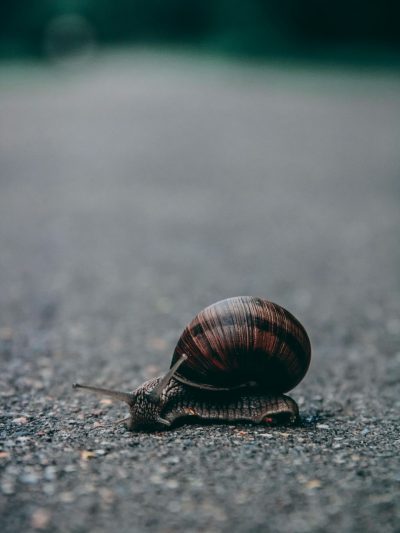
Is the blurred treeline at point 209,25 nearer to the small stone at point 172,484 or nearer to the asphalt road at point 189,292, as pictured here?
the asphalt road at point 189,292

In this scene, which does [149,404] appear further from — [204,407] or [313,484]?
[313,484]

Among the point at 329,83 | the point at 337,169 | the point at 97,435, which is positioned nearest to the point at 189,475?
the point at 97,435

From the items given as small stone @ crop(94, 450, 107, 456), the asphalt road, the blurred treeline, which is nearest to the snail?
the asphalt road

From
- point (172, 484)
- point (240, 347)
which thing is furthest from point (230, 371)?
point (172, 484)

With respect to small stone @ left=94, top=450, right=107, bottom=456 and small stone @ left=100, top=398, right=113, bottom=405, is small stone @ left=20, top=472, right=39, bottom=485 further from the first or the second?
small stone @ left=100, top=398, right=113, bottom=405

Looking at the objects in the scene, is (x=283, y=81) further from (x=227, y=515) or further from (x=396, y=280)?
(x=227, y=515)
